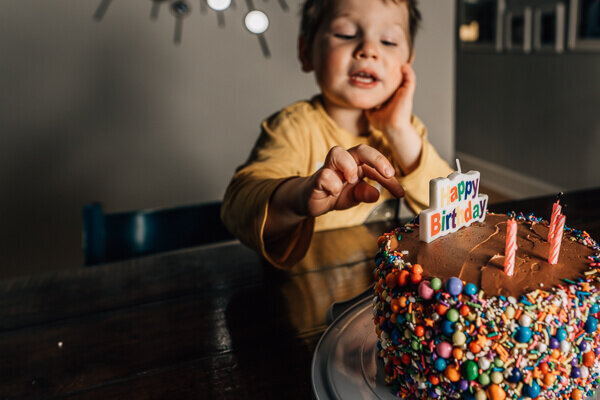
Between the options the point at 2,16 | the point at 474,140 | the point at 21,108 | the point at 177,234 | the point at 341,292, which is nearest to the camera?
the point at 341,292

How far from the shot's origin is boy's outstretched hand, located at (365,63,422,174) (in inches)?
44.5

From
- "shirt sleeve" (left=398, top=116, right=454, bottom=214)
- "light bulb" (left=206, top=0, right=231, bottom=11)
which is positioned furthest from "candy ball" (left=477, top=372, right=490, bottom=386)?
"light bulb" (left=206, top=0, right=231, bottom=11)

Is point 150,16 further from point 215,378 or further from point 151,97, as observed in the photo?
point 215,378

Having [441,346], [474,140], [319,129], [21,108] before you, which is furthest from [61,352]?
[474,140]

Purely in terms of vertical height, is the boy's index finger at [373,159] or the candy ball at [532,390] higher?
the boy's index finger at [373,159]

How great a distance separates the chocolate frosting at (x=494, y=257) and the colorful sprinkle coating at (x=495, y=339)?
1 cm

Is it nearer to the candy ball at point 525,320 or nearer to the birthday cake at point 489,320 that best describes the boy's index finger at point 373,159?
the birthday cake at point 489,320

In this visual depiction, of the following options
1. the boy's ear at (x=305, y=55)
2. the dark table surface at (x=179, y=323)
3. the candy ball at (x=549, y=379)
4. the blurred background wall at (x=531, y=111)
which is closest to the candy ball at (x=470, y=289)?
the candy ball at (x=549, y=379)

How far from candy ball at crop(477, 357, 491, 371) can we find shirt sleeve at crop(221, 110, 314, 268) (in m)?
0.42

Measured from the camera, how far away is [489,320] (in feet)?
1.54

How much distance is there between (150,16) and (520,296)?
1.75 metres

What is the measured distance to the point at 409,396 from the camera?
1.76ft

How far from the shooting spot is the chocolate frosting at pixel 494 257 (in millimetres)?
503

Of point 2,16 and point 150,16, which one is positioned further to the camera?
point 150,16
